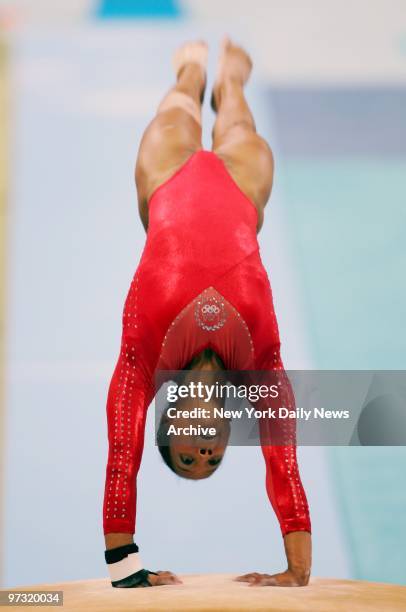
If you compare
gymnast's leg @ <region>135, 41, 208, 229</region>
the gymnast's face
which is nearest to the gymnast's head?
the gymnast's face

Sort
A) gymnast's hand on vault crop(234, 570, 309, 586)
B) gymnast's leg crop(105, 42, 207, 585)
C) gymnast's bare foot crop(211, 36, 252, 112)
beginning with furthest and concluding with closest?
1. gymnast's bare foot crop(211, 36, 252, 112)
2. gymnast's leg crop(105, 42, 207, 585)
3. gymnast's hand on vault crop(234, 570, 309, 586)

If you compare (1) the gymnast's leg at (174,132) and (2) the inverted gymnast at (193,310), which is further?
(1) the gymnast's leg at (174,132)

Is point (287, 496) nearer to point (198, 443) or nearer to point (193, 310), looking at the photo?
point (198, 443)

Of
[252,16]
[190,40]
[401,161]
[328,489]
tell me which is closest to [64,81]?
[190,40]

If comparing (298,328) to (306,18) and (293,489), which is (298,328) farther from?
(306,18)

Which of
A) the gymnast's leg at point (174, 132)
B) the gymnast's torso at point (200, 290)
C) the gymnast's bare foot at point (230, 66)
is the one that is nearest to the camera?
the gymnast's torso at point (200, 290)

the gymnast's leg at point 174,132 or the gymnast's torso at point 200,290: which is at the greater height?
the gymnast's leg at point 174,132

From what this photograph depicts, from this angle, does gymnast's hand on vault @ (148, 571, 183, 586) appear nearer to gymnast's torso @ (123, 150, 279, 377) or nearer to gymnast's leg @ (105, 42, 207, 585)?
gymnast's torso @ (123, 150, 279, 377)

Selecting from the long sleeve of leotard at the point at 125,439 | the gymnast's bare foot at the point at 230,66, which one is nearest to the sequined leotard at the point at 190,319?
the long sleeve of leotard at the point at 125,439

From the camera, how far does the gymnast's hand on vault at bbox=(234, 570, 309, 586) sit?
146cm

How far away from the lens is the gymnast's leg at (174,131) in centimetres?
185

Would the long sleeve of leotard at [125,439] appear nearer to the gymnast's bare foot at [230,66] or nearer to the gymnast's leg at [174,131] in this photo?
the gymnast's leg at [174,131]

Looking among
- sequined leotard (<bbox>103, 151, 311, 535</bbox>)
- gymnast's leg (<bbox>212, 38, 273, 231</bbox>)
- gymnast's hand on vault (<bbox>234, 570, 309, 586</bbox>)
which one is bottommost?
gymnast's hand on vault (<bbox>234, 570, 309, 586</bbox>)

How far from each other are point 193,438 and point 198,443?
0.01 m
